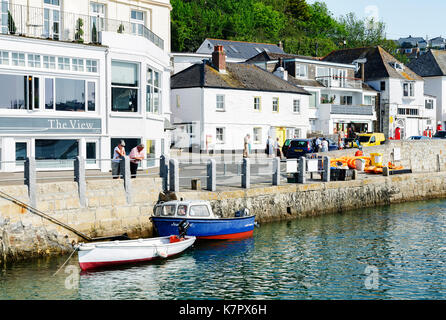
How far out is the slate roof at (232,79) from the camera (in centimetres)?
4838

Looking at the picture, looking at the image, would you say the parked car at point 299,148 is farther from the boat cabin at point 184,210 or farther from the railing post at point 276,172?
the boat cabin at point 184,210

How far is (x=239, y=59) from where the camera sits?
250 ft

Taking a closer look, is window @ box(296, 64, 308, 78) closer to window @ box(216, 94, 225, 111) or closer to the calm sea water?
window @ box(216, 94, 225, 111)

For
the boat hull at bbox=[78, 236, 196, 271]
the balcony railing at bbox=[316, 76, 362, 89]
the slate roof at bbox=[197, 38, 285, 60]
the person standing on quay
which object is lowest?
the boat hull at bbox=[78, 236, 196, 271]

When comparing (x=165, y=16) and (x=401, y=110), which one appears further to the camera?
(x=401, y=110)

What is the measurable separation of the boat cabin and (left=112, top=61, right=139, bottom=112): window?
694cm

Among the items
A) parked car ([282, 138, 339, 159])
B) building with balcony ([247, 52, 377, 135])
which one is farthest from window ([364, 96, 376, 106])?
parked car ([282, 138, 339, 159])

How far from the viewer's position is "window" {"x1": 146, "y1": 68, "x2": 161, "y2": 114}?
27797 mm

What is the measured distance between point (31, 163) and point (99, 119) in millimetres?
7290

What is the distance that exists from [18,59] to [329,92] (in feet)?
145

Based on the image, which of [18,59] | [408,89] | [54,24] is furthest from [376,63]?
[18,59]

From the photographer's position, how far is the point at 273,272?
18.0m
